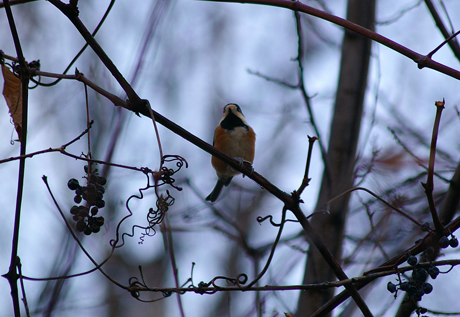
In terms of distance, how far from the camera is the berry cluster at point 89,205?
1398 millimetres

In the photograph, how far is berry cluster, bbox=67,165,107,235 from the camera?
1398mm

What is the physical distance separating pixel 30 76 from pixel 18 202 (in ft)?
1.41

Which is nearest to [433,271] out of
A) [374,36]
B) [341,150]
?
[374,36]

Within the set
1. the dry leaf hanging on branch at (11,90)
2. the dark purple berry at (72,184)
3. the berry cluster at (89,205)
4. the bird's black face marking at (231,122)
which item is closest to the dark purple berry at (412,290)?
the berry cluster at (89,205)

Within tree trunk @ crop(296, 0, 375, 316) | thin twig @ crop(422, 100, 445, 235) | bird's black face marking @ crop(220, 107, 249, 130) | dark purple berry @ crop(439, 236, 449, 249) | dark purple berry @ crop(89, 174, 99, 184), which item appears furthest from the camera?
bird's black face marking @ crop(220, 107, 249, 130)

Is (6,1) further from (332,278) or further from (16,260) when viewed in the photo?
(332,278)

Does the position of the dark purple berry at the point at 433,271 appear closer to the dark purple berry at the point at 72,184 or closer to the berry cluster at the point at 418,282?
the berry cluster at the point at 418,282

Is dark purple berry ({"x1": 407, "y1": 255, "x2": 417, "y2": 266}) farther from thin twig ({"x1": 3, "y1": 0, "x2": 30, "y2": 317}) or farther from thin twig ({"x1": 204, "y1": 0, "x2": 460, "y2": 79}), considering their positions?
thin twig ({"x1": 3, "y1": 0, "x2": 30, "y2": 317})

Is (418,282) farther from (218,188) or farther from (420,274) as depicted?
(218,188)

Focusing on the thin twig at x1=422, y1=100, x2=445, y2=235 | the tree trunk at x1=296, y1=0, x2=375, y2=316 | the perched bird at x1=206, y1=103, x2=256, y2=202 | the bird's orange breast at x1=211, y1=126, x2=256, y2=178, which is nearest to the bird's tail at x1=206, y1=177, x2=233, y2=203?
the perched bird at x1=206, y1=103, x2=256, y2=202

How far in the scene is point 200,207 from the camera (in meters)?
3.65

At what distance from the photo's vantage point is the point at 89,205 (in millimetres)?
1403

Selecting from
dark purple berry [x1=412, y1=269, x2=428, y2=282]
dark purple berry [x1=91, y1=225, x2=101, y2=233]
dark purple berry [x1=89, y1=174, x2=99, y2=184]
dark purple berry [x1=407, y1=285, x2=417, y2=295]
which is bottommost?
dark purple berry [x1=407, y1=285, x2=417, y2=295]

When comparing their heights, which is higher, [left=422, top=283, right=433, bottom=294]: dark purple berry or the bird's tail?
the bird's tail
